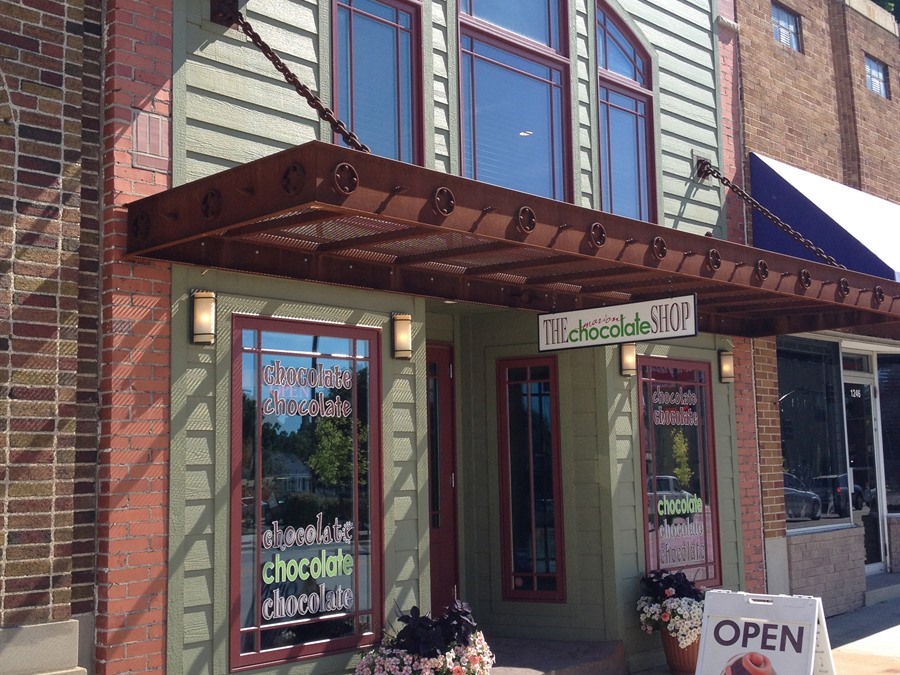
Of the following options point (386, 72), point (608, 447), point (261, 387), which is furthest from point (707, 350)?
point (261, 387)

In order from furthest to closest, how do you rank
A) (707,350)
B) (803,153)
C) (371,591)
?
(803,153) < (707,350) < (371,591)

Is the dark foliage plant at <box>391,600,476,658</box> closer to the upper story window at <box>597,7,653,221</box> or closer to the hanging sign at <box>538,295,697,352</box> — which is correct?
the hanging sign at <box>538,295,697,352</box>

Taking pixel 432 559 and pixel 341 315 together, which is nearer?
pixel 341 315

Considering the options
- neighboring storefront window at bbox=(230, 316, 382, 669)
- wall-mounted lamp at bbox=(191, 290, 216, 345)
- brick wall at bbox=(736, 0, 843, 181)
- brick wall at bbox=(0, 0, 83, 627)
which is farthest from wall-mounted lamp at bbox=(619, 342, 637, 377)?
brick wall at bbox=(0, 0, 83, 627)

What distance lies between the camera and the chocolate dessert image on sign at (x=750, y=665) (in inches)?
227

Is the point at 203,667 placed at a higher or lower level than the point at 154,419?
lower

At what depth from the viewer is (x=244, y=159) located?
670cm

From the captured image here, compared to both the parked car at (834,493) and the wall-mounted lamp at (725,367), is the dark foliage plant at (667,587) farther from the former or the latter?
the parked car at (834,493)

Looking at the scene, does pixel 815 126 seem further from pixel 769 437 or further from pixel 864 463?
pixel 864 463

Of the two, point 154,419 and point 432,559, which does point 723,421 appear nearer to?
point 432,559

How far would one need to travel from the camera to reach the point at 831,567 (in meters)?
11.6

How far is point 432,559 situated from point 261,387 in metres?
3.17


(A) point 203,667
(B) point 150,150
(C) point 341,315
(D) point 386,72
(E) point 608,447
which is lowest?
(A) point 203,667

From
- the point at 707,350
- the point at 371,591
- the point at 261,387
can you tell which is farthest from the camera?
the point at 707,350
